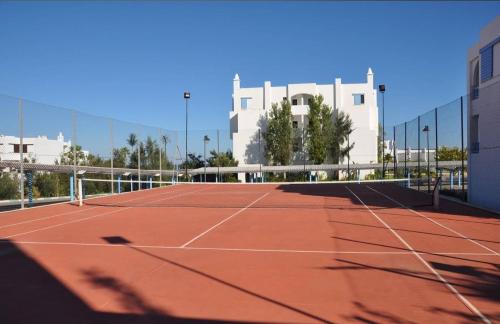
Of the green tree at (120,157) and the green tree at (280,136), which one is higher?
the green tree at (280,136)

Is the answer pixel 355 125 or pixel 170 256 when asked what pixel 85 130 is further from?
pixel 355 125

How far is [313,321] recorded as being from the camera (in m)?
5.52

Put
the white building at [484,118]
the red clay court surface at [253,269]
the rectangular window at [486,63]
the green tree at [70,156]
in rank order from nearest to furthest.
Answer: the red clay court surface at [253,269]
the white building at [484,118]
the rectangular window at [486,63]
the green tree at [70,156]

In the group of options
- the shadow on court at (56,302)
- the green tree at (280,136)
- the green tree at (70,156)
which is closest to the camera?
the shadow on court at (56,302)

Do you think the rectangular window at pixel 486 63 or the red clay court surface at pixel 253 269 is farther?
the rectangular window at pixel 486 63

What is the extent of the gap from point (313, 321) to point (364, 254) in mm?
4192

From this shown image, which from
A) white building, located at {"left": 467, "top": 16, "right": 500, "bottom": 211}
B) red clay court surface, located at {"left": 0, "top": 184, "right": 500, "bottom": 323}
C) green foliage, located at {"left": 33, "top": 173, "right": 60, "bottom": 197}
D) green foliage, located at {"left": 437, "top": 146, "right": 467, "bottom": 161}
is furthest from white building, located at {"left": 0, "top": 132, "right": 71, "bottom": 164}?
green foliage, located at {"left": 437, "top": 146, "right": 467, "bottom": 161}

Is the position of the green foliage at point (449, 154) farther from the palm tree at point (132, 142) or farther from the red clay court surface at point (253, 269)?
the palm tree at point (132, 142)

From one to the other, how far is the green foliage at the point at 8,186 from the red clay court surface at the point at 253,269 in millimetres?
10477

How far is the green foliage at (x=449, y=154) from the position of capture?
905 inches

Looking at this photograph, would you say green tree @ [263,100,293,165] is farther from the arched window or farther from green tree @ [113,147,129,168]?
the arched window

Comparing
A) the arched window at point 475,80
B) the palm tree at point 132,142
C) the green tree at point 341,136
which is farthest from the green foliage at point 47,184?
the green tree at point 341,136

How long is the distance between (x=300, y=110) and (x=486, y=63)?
40.9 m

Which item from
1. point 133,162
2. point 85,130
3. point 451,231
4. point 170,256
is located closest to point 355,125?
point 133,162
